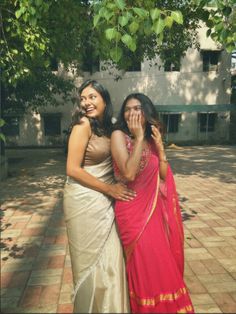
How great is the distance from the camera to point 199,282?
3.95 meters

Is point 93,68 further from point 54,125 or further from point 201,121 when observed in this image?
point 201,121

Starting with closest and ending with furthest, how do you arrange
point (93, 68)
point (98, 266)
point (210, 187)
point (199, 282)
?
1. point (98, 266)
2. point (199, 282)
3. point (210, 187)
4. point (93, 68)

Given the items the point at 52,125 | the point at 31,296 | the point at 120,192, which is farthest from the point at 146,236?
the point at 52,125

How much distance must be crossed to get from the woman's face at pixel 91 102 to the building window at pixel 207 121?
2366cm

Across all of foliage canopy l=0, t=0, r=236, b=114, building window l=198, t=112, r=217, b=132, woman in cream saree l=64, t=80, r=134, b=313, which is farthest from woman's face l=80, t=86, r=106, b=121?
building window l=198, t=112, r=217, b=132

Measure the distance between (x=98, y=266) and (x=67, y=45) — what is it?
308 inches

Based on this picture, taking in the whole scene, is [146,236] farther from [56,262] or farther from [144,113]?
A: [56,262]

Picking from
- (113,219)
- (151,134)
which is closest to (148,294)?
(113,219)

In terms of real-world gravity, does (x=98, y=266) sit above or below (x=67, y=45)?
below

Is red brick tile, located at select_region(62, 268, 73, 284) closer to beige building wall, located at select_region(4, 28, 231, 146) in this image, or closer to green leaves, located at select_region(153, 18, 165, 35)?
green leaves, located at select_region(153, 18, 165, 35)

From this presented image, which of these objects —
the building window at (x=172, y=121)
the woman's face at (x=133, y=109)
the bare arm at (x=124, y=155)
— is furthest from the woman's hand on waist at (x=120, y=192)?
the building window at (x=172, y=121)

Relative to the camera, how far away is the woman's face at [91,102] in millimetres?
2736

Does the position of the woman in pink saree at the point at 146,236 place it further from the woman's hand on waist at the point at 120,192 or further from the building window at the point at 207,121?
the building window at the point at 207,121

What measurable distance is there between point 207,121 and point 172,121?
102 inches
